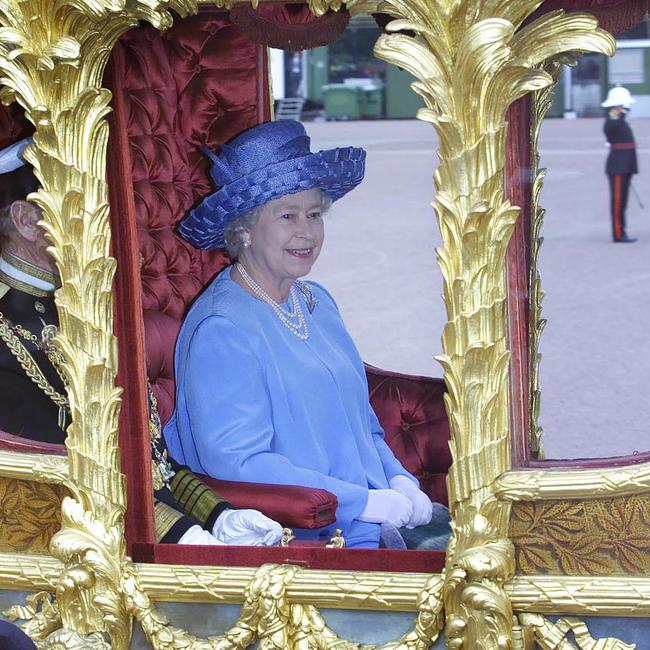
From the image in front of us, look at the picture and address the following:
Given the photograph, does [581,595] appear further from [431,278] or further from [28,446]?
[28,446]

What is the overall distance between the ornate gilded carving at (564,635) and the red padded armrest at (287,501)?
0.45 m

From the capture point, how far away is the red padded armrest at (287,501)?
2.99 metres

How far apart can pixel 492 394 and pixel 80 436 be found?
0.83 metres

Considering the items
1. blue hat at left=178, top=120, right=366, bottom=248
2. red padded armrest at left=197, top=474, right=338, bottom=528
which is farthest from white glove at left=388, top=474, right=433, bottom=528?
blue hat at left=178, top=120, right=366, bottom=248

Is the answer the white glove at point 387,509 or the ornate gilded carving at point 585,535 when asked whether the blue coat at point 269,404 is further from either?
the ornate gilded carving at point 585,535

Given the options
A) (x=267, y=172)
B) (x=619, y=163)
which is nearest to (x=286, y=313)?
(x=267, y=172)

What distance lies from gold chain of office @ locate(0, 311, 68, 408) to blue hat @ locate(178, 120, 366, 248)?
0.42 metres

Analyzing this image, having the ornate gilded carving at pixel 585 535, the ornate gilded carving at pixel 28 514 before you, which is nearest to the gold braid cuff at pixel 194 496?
the ornate gilded carving at pixel 28 514

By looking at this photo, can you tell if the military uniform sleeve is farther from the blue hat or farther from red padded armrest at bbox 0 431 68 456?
the blue hat

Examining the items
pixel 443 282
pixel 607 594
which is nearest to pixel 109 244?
pixel 443 282

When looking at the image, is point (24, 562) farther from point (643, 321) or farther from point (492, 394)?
point (643, 321)

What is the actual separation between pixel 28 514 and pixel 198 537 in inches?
14.6

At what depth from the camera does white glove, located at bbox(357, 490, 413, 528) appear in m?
3.10

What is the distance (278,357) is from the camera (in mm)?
3115
